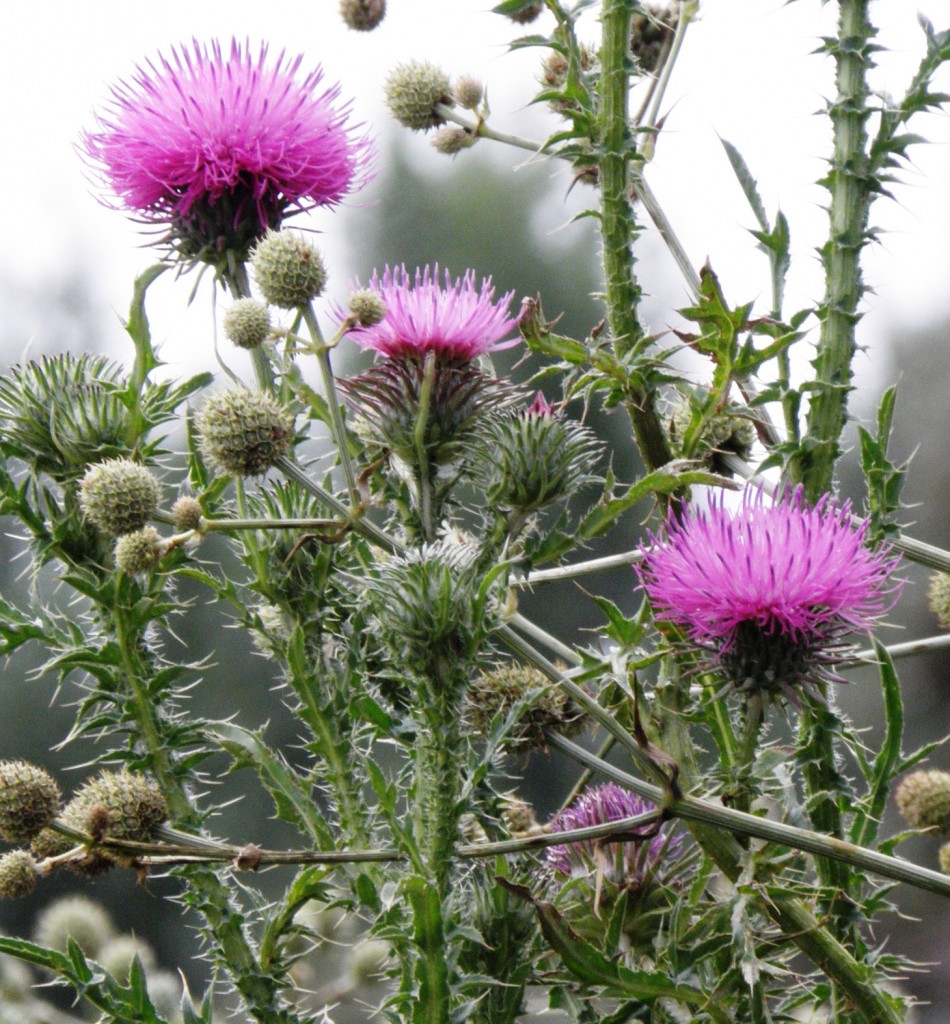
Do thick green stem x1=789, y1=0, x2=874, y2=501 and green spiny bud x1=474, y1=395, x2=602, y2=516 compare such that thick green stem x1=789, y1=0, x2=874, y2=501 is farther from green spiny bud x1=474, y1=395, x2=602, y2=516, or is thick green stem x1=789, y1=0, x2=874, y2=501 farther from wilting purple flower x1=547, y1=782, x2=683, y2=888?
wilting purple flower x1=547, y1=782, x2=683, y2=888

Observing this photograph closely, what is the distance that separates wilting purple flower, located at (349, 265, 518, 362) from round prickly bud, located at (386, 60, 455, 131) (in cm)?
58

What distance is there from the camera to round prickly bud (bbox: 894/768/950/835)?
1.71m

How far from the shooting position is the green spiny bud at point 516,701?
1.46m

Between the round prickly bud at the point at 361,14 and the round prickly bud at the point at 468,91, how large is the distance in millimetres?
399

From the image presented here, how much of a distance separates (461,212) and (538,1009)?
1695 centimetres

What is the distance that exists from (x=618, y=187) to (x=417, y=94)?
0.54m

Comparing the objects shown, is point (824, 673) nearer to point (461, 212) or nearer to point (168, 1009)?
point (168, 1009)

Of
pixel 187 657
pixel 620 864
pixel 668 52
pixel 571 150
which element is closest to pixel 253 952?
pixel 620 864

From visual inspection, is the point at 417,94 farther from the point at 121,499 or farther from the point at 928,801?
the point at 928,801

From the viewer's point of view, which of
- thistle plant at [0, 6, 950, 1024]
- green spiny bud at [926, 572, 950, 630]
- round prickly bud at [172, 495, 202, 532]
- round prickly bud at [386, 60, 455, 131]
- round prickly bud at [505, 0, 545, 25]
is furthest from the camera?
round prickly bud at [505, 0, 545, 25]

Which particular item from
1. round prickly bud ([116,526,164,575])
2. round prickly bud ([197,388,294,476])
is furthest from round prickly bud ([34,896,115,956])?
round prickly bud ([197,388,294,476])

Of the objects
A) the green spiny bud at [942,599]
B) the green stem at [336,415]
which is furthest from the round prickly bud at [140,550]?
the green spiny bud at [942,599]

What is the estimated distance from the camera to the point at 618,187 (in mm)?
1668

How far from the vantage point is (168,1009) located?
1.86 m
